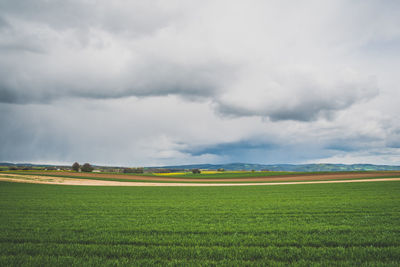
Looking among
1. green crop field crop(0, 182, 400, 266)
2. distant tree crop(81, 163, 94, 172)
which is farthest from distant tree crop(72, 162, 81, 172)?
green crop field crop(0, 182, 400, 266)

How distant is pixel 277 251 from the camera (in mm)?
7309

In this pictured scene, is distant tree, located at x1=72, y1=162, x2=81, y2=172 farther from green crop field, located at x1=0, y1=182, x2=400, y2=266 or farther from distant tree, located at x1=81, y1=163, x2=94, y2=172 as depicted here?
green crop field, located at x1=0, y1=182, x2=400, y2=266

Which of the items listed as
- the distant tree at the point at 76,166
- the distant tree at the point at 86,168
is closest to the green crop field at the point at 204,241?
the distant tree at the point at 86,168

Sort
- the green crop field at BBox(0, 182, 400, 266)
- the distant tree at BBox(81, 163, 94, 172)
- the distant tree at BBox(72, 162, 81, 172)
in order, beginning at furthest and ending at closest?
the distant tree at BBox(72, 162, 81, 172)
the distant tree at BBox(81, 163, 94, 172)
the green crop field at BBox(0, 182, 400, 266)

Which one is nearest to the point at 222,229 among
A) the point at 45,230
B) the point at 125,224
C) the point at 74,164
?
the point at 125,224

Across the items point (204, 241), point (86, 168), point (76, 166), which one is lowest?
point (86, 168)

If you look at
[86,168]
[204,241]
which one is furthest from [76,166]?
[204,241]

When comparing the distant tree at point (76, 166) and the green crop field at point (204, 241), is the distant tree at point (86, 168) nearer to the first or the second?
the distant tree at point (76, 166)

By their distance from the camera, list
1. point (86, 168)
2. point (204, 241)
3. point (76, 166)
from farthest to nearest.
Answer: point (76, 166), point (86, 168), point (204, 241)

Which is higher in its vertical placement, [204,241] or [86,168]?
[204,241]

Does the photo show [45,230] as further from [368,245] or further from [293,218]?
[368,245]

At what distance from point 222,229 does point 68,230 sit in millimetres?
6961

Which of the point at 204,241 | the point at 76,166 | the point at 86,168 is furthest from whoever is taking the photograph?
the point at 76,166

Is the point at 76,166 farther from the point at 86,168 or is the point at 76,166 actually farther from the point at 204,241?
the point at 204,241
